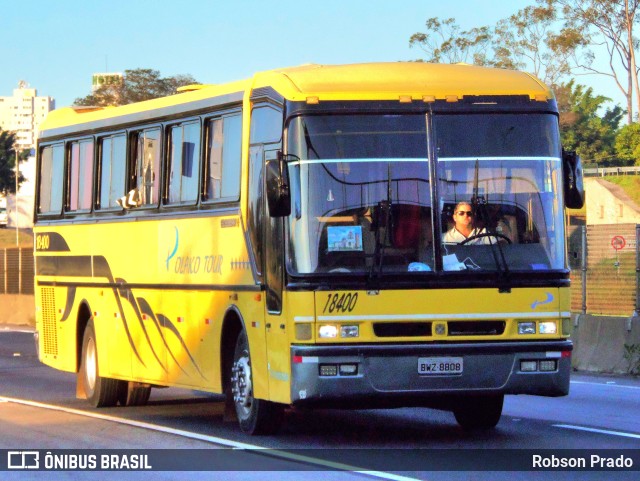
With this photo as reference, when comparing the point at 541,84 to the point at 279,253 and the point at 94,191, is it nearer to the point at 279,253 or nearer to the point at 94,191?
the point at 279,253

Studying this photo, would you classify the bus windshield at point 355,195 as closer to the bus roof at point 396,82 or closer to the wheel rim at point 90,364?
the bus roof at point 396,82

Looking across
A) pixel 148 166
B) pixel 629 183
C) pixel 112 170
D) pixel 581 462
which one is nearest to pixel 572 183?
pixel 581 462

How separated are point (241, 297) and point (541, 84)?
330 centimetres

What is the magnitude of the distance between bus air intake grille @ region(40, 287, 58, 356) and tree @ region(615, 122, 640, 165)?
84.5 meters

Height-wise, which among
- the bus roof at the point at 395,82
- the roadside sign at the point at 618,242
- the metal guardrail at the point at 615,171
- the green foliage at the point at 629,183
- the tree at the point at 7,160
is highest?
the tree at the point at 7,160

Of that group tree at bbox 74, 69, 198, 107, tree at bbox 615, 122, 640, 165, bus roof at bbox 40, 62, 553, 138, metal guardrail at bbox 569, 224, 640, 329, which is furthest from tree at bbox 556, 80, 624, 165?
bus roof at bbox 40, 62, 553, 138

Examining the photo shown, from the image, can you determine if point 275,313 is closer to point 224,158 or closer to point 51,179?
point 224,158

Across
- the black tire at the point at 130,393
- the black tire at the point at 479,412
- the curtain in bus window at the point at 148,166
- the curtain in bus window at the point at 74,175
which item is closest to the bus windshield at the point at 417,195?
the black tire at the point at 479,412

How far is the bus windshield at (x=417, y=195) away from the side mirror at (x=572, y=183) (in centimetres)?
19

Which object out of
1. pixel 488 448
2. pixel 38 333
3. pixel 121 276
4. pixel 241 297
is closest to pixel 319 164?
pixel 241 297

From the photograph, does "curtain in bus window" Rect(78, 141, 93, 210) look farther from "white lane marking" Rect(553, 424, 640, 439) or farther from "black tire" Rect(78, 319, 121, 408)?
"white lane marking" Rect(553, 424, 640, 439)

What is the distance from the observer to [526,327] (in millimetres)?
12055

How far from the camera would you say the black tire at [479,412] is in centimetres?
1334

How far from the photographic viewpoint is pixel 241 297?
43.1 ft
